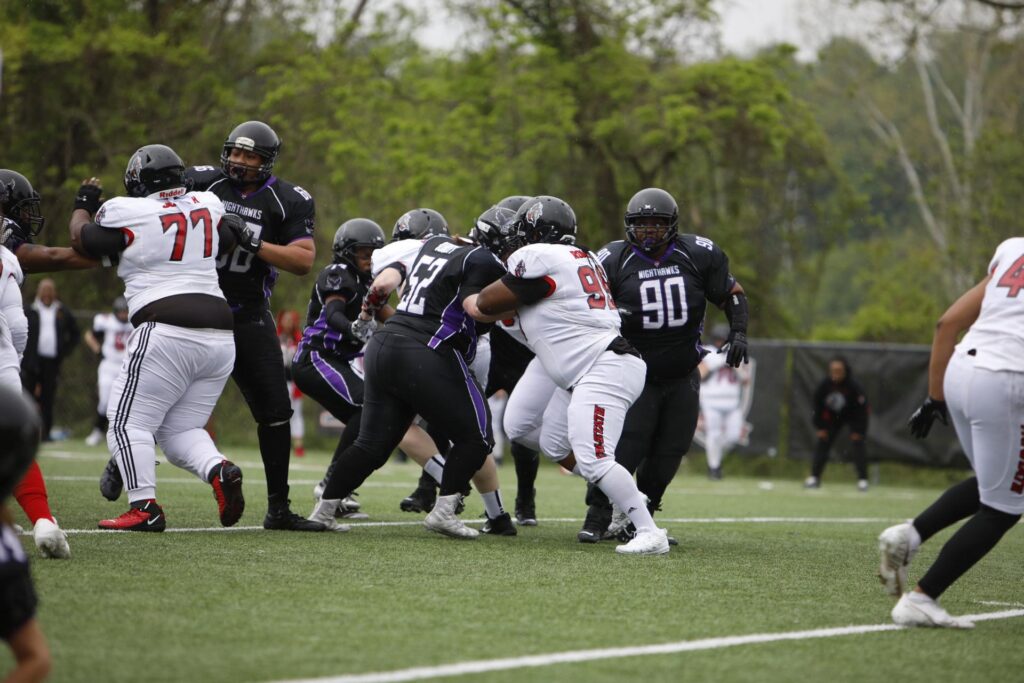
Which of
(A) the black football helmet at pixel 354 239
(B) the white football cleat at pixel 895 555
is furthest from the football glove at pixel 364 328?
(B) the white football cleat at pixel 895 555

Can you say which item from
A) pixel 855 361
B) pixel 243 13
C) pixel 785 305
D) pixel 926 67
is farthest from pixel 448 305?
pixel 926 67

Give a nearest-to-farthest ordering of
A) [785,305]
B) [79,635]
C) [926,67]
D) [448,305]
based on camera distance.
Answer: [79,635] → [448,305] → [785,305] → [926,67]

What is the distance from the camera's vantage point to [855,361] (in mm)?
19016

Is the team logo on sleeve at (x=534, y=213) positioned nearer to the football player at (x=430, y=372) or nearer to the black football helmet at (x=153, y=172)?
the football player at (x=430, y=372)

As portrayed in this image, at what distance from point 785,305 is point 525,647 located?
25187 millimetres

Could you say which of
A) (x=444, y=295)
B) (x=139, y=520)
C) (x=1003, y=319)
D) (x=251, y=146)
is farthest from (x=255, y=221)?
(x=1003, y=319)

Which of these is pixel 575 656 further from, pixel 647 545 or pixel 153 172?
pixel 153 172

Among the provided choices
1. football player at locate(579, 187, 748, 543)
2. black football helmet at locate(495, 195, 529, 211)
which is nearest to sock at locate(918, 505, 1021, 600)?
football player at locate(579, 187, 748, 543)

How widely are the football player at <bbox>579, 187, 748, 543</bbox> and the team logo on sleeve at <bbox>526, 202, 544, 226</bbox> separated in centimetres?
74

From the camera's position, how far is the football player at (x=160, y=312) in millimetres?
6848

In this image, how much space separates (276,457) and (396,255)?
1.42 metres

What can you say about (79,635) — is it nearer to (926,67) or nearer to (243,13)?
(243,13)

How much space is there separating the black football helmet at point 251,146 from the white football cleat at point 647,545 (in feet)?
9.71

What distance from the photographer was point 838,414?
17.2m
